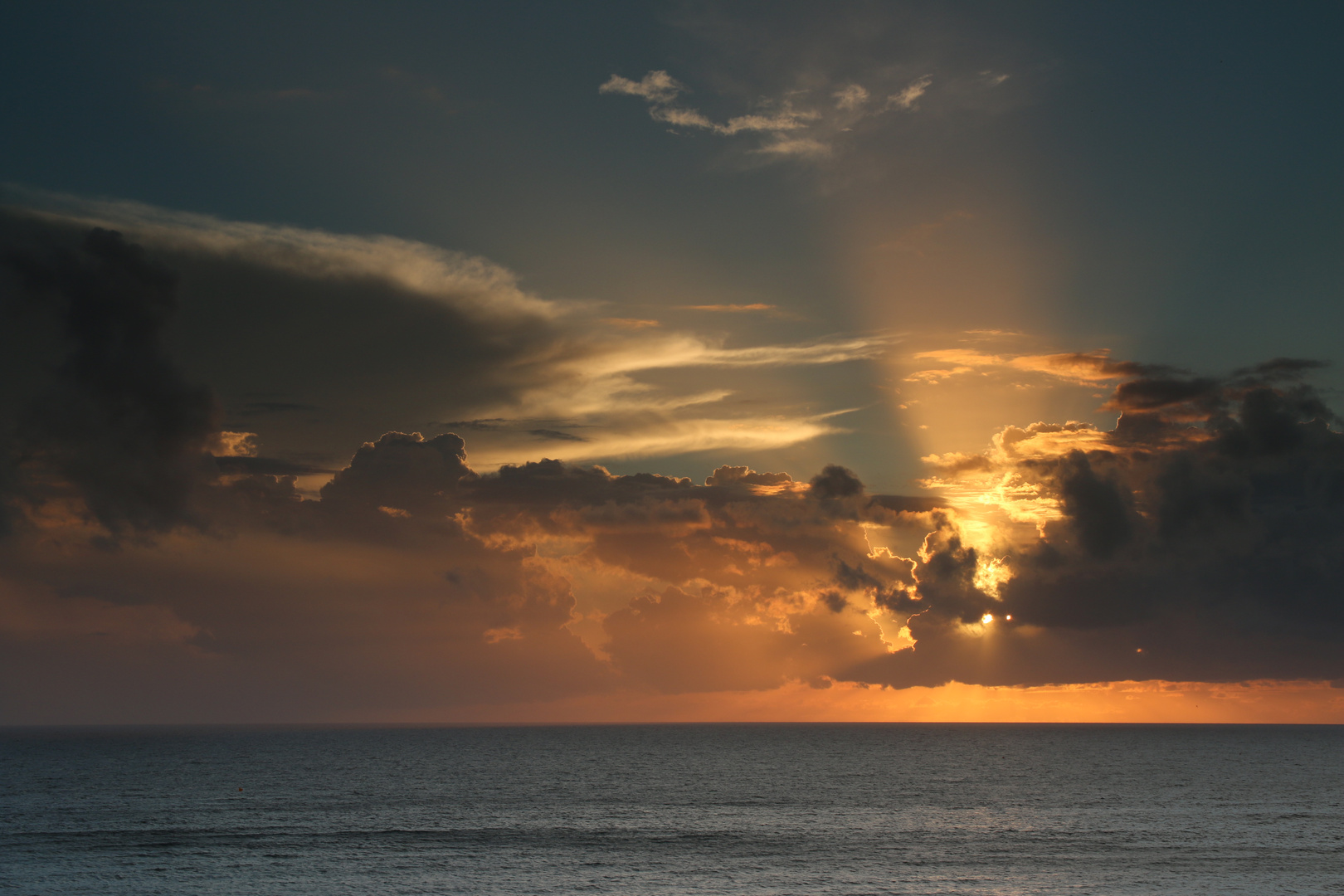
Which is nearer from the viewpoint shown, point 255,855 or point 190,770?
point 255,855

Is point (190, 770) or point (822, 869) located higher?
point (822, 869)

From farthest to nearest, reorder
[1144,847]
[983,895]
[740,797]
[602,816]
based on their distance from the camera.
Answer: [740,797] < [602,816] < [1144,847] < [983,895]

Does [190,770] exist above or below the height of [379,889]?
below

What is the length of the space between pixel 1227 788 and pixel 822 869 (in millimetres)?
113476

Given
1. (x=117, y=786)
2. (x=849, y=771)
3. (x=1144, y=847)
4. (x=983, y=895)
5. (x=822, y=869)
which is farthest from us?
(x=849, y=771)

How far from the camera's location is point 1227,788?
157 metres

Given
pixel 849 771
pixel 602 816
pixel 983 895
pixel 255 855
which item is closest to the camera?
pixel 983 895

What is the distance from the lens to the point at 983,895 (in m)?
69.1

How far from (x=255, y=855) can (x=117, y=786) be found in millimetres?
91389

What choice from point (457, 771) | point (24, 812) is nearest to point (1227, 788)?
point (457, 771)

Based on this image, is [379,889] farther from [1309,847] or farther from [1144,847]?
[1309,847]

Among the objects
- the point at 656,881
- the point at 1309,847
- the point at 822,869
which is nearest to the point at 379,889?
the point at 656,881

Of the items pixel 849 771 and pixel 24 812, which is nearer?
pixel 24 812

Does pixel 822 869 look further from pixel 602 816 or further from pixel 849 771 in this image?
pixel 849 771
